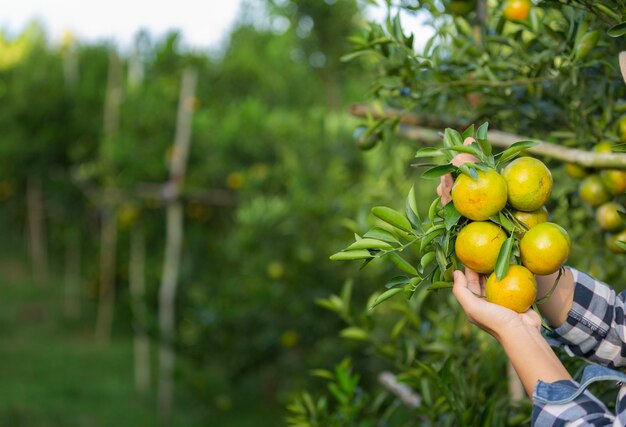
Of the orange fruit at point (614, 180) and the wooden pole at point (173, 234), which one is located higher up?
the orange fruit at point (614, 180)

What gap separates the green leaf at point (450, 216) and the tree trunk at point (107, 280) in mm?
5749

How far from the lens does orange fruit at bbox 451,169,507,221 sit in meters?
1.01

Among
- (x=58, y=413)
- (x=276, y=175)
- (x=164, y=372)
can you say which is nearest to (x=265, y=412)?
(x=164, y=372)

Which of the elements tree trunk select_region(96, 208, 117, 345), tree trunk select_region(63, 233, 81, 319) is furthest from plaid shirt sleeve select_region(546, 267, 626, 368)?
tree trunk select_region(63, 233, 81, 319)

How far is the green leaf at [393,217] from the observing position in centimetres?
108

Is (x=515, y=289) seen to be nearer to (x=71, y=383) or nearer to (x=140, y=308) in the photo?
(x=140, y=308)

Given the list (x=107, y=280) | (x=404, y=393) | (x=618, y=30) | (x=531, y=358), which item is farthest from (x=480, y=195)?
(x=107, y=280)

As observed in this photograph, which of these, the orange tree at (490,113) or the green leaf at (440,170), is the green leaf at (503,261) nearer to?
the green leaf at (440,170)

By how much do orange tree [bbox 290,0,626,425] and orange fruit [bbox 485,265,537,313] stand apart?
1.24ft

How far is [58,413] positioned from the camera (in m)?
5.44

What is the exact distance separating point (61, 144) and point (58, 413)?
155 inches

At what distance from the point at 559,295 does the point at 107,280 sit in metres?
6.62

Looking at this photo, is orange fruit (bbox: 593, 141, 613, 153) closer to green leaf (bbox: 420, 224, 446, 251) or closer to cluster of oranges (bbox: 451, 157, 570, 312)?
cluster of oranges (bbox: 451, 157, 570, 312)

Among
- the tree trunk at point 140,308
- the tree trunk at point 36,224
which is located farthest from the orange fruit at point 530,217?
the tree trunk at point 36,224
